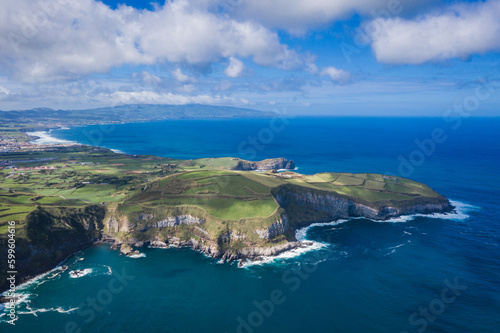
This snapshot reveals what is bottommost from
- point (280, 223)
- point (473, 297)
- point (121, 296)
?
point (121, 296)

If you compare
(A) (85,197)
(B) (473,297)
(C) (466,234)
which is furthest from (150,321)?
(C) (466,234)

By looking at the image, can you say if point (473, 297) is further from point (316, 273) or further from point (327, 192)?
point (327, 192)

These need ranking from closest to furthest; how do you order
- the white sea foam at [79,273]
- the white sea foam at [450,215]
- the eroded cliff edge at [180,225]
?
the white sea foam at [79,273] < the eroded cliff edge at [180,225] < the white sea foam at [450,215]

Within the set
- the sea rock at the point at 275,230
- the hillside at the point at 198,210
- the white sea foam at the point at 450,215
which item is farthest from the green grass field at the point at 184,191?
the white sea foam at the point at 450,215

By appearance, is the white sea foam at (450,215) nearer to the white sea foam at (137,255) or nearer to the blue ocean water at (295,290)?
the blue ocean water at (295,290)

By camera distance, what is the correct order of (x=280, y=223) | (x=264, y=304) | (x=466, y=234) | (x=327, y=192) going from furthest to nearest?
(x=327, y=192) → (x=466, y=234) → (x=280, y=223) → (x=264, y=304)

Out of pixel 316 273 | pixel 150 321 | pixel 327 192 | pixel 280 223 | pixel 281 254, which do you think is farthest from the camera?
pixel 327 192

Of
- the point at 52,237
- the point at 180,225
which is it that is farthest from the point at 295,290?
the point at 52,237

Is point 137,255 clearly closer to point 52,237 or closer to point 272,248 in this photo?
point 52,237
